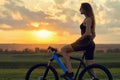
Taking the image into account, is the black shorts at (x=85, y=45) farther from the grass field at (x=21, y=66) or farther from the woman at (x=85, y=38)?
the grass field at (x=21, y=66)

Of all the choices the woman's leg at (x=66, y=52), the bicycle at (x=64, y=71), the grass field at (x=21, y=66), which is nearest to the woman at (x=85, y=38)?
the woman's leg at (x=66, y=52)

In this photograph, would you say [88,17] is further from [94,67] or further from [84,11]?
[94,67]

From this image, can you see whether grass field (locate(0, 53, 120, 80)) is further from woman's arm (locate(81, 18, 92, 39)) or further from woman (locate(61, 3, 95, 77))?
woman's arm (locate(81, 18, 92, 39))

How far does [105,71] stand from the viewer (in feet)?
40.7

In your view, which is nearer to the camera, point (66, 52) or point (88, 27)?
point (88, 27)

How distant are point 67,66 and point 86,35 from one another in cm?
97

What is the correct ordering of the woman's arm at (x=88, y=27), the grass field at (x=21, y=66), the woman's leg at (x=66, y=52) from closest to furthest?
the woman's arm at (x=88, y=27)
the woman's leg at (x=66, y=52)
the grass field at (x=21, y=66)

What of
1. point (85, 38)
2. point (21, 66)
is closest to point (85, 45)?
point (85, 38)

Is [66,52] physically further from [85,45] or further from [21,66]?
[21,66]

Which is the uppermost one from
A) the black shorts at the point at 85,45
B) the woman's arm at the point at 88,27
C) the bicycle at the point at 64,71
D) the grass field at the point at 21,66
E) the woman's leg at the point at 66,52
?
the woman's arm at the point at 88,27

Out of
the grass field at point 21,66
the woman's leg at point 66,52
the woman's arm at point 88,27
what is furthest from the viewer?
the grass field at point 21,66

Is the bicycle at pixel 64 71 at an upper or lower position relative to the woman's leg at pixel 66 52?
lower

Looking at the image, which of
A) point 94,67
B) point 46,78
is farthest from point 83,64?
point 46,78

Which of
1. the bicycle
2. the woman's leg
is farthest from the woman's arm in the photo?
the bicycle
